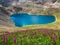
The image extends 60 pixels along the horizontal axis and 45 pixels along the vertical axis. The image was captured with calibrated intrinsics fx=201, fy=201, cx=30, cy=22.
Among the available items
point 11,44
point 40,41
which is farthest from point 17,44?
point 40,41

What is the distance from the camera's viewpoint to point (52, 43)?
19.5 metres

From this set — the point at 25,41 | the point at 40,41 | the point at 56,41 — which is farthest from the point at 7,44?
the point at 56,41

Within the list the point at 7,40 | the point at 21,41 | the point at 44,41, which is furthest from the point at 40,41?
the point at 7,40

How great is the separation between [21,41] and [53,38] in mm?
3253

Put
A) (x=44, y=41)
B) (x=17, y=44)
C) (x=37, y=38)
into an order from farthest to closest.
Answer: (x=37, y=38), (x=44, y=41), (x=17, y=44)

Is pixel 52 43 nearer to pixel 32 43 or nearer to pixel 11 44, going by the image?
pixel 32 43

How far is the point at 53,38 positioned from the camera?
65.5ft

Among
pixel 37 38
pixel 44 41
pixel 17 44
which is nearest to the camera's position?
pixel 17 44

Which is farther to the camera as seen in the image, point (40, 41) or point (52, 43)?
point (40, 41)

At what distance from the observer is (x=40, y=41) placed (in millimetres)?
20766

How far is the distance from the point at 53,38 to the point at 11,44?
13.8 ft

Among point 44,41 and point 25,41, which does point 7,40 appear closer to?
point 25,41

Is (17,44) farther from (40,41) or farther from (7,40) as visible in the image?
(40,41)

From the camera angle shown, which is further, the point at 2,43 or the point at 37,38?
the point at 37,38
